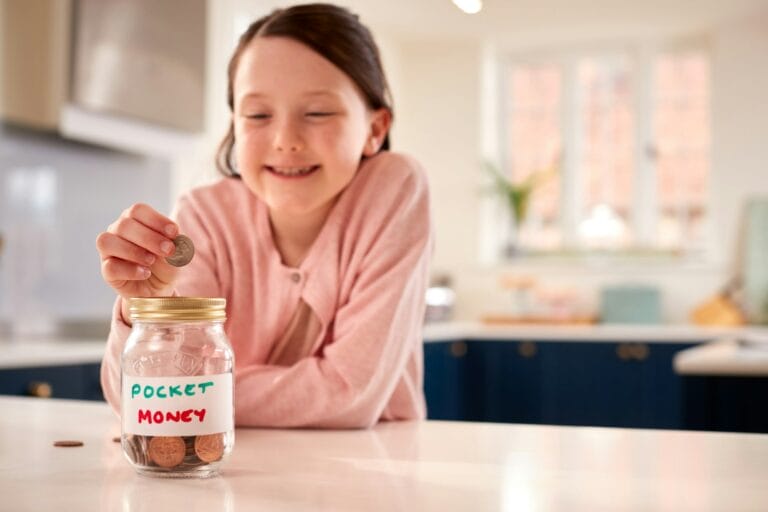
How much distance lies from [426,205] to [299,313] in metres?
0.20

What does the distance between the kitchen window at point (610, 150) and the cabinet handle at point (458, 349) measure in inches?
46.4

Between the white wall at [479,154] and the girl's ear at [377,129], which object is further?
the white wall at [479,154]

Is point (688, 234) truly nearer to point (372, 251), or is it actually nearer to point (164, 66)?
Answer: point (164, 66)

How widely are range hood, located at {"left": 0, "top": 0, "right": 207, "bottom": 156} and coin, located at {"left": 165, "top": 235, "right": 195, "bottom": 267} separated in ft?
7.79

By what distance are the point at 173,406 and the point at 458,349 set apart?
13.3 ft

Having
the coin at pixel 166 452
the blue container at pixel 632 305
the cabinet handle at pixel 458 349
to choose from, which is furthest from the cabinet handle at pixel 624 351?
the coin at pixel 166 452

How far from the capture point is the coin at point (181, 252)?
0.88 m

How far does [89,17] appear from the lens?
10.3 feet

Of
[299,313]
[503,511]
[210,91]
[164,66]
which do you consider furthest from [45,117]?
[503,511]

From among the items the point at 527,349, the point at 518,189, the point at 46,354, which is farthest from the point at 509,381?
the point at 46,354

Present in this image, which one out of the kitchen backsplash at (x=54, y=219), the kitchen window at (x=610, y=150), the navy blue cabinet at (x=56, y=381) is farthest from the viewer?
the kitchen window at (x=610, y=150)


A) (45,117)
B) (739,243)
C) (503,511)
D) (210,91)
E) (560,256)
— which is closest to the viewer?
(503,511)

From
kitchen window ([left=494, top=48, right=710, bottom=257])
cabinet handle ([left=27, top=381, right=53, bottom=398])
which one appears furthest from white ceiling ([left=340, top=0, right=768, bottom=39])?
cabinet handle ([left=27, top=381, right=53, bottom=398])

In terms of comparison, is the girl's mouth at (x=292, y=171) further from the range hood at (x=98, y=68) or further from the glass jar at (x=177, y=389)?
the range hood at (x=98, y=68)
